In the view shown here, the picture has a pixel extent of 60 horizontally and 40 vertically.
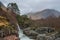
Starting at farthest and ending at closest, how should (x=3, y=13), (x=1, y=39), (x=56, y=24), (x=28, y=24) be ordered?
(x=56, y=24)
(x=28, y=24)
(x=3, y=13)
(x=1, y=39)

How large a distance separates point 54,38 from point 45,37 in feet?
6.20

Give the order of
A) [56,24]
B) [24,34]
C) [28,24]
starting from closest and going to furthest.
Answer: [24,34] < [28,24] < [56,24]

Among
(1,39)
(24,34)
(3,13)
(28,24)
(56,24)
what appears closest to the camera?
(1,39)

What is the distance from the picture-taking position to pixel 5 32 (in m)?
28.9

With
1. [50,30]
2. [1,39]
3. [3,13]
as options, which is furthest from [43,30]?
[1,39]

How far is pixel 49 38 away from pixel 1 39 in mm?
13349

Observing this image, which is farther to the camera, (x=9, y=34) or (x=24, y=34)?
(x=24, y=34)

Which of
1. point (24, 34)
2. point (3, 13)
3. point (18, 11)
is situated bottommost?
point (24, 34)

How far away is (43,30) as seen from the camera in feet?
150

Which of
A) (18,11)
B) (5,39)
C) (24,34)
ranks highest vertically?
(18,11)

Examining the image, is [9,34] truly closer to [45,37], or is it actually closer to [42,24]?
[45,37]

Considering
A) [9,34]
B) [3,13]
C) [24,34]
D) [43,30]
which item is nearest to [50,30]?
[43,30]

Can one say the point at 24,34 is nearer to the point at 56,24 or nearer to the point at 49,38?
the point at 49,38

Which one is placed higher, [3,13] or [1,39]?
[3,13]
